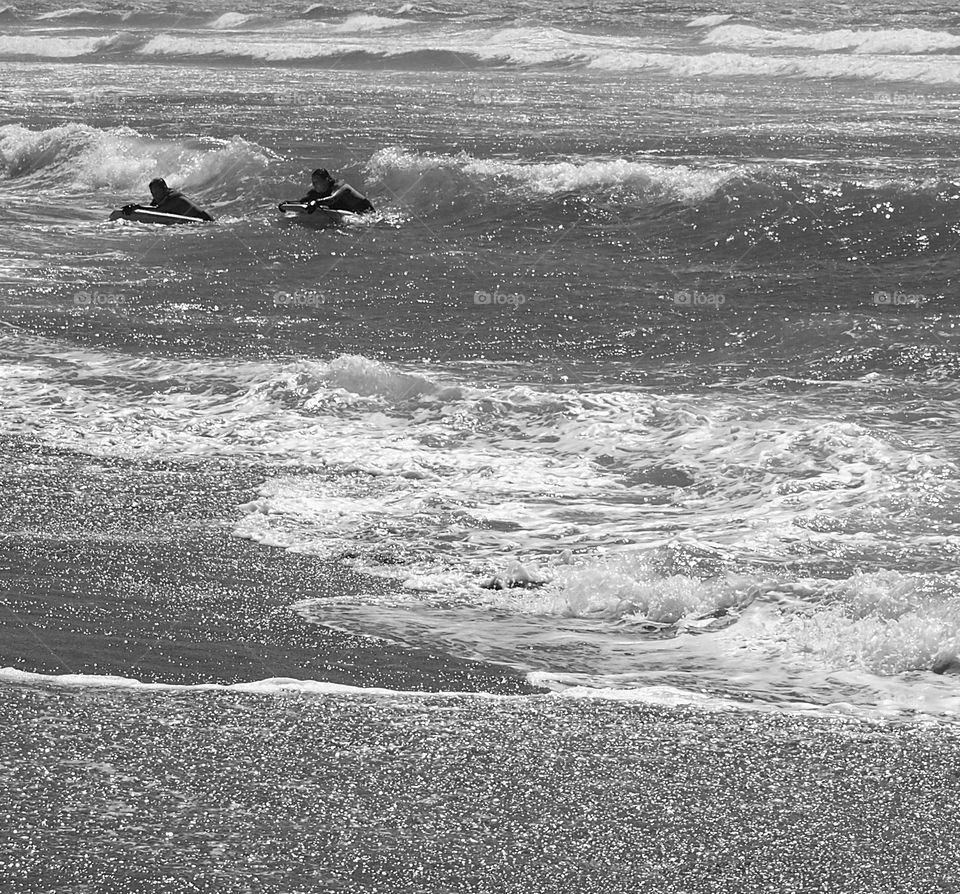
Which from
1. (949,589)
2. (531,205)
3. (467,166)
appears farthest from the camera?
(467,166)

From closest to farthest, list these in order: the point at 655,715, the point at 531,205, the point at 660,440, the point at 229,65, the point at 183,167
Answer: the point at 655,715
the point at 660,440
the point at 531,205
the point at 183,167
the point at 229,65

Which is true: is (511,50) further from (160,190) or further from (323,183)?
(160,190)

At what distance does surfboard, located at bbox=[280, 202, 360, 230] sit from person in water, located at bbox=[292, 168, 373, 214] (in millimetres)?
60

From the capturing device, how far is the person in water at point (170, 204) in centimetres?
1855

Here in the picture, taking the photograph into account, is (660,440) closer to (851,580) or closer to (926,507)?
(926,507)

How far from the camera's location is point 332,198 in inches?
719

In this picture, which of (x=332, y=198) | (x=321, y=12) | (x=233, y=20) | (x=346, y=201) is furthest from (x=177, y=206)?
(x=321, y=12)

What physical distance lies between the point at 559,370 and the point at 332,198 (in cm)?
730

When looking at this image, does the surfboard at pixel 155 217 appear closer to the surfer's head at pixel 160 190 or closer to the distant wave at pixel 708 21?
the surfer's head at pixel 160 190

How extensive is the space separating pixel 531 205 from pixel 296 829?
1480 cm

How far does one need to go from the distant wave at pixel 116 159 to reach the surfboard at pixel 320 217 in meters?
3.38

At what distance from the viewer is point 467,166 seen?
20.6 metres

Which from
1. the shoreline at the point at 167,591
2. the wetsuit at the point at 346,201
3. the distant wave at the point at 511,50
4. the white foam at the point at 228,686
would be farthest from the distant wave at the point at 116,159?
the distant wave at the point at 511,50

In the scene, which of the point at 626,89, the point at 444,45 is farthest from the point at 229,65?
the point at 626,89
